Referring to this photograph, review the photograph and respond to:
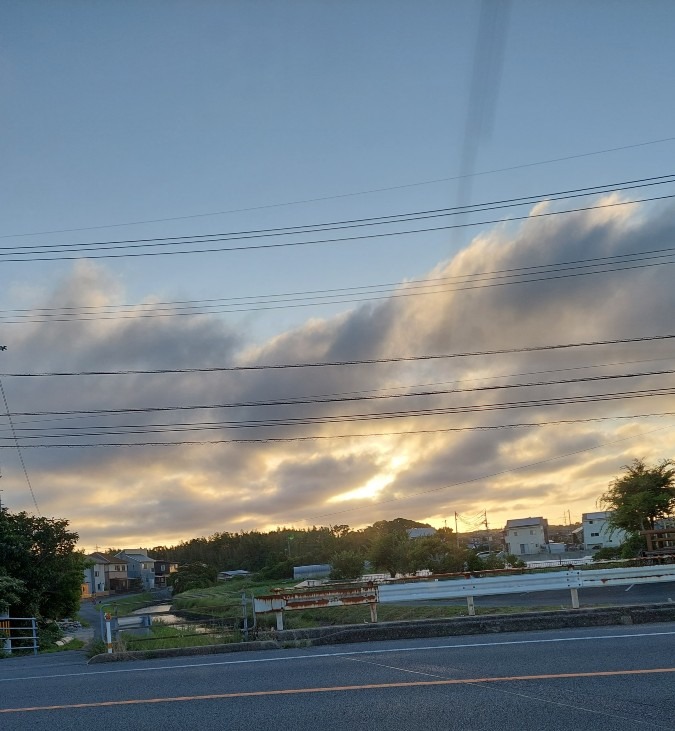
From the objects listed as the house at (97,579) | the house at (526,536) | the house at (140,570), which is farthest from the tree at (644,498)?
the house at (140,570)

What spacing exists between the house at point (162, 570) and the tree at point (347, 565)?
4353 inches

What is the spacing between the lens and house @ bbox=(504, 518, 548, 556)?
107750 millimetres

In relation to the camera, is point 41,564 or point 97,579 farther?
point 97,579

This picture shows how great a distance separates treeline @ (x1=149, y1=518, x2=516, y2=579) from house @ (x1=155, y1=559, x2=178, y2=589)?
11.5ft

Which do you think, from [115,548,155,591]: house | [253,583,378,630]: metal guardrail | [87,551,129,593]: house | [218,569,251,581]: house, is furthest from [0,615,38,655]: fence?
[115,548,155,591]: house

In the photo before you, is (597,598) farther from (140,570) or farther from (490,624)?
(140,570)

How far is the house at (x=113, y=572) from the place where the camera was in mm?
135500

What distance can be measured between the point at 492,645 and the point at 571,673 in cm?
326

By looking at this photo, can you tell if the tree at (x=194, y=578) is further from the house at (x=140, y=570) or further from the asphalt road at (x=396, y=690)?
the asphalt road at (x=396, y=690)

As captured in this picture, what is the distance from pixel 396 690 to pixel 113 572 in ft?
467

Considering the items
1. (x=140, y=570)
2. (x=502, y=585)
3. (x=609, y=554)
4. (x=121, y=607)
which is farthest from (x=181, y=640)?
(x=140, y=570)

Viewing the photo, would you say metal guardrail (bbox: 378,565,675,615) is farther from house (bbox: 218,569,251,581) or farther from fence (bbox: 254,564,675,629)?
house (bbox: 218,569,251,581)

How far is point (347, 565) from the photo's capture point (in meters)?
58.4

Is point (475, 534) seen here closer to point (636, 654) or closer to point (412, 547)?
point (412, 547)
